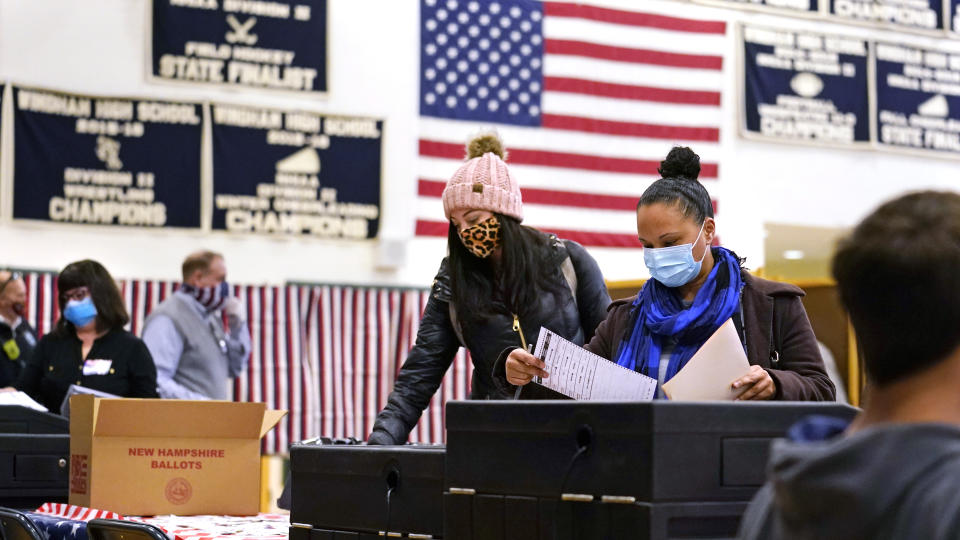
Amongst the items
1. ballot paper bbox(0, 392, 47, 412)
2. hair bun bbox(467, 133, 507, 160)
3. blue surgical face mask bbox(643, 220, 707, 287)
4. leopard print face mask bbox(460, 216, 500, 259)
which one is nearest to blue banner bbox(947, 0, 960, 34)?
hair bun bbox(467, 133, 507, 160)

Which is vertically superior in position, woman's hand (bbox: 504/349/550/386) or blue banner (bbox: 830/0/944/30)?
blue banner (bbox: 830/0/944/30)

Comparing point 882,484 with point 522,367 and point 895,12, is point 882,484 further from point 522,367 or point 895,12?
point 895,12

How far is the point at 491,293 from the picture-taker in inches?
122

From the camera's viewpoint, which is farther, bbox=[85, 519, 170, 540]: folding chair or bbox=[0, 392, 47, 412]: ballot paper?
bbox=[0, 392, 47, 412]: ballot paper

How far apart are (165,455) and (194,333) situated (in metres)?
3.52

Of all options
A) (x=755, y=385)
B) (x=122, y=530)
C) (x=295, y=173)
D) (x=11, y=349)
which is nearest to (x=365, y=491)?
(x=122, y=530)

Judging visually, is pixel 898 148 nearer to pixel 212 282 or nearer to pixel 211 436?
pixel 212 282

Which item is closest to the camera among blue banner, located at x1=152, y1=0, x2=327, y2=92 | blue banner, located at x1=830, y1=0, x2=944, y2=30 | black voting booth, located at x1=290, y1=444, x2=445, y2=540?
black voting booth, located at x1=290, y1=444, x2=445, y2=540

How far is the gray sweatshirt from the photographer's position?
3.14 feet

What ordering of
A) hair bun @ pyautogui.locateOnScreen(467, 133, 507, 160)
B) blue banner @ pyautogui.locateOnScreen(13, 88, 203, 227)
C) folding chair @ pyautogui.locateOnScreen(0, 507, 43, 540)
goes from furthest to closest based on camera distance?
blue banner @ pyautogui.locateOnScreen(13, 88, 203, 227) < hair bun @ pyautogui.locateOnScreen(467, 133, 507, 160) < folding chair @ pyautogui.locateOnScreen(0, 507, 43, 540)

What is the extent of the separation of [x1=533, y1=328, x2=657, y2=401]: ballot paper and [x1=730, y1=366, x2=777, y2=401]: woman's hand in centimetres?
16

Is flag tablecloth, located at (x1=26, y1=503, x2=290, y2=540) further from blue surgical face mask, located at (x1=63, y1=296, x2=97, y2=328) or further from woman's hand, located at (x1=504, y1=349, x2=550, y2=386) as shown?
blue surgical face mask, located at (x1=63, y1=296, x2=97, y2=328)

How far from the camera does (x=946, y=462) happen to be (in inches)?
38.0

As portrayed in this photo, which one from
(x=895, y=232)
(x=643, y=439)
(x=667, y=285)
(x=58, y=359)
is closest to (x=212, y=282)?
(x=58, y=359)
